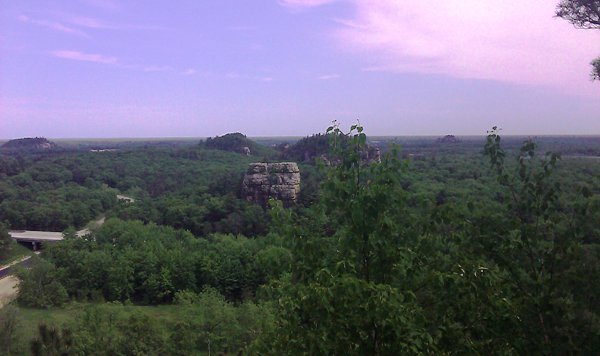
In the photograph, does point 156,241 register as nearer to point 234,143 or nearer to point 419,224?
point 419,224

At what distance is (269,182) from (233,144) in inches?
2740

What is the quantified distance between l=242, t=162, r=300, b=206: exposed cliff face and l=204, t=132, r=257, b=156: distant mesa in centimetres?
6137

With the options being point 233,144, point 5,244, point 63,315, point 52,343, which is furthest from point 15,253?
point 233,144

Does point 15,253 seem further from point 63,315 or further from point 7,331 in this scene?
point 7,331

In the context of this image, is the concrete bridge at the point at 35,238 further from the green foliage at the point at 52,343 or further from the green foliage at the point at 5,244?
the green foliage at the point at 52,343

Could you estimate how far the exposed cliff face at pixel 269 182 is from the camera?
140 ft

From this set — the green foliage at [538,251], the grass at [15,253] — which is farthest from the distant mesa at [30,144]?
the green foliage at [538,251]

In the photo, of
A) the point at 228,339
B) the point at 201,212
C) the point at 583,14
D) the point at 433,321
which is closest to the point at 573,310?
the point at 433,321

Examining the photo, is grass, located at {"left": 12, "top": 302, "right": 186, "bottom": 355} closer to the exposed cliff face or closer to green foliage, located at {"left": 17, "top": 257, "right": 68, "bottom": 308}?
green foliage, located at {"left": 17, "top": 257, "right": 68, "bottom": 308}

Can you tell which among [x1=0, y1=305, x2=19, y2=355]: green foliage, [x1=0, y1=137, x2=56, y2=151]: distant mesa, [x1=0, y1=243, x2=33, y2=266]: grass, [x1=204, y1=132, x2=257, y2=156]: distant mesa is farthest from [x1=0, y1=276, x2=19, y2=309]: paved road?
[x1=0, y1=137, x2=56, y2=151]: distant mesa

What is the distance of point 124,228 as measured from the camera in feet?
125

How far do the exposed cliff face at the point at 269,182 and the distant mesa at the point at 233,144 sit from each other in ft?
201

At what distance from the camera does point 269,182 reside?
44094mm

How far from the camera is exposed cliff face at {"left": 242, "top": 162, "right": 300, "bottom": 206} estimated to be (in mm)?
42562
